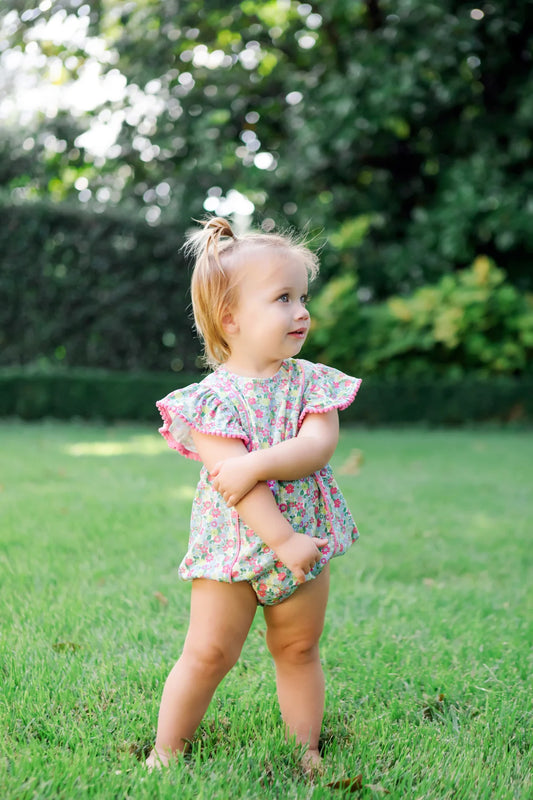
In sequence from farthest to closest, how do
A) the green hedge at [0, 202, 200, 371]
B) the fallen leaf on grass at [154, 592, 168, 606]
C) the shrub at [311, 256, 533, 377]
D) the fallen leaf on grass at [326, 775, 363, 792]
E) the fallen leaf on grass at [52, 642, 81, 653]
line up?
the shrub at [311, 256, 533, 377]
the green hedge at [0, 202, 200, 371]
the fallen leaf on grass at [154, 592, 168, 606]
the fallen leaf on grass at [52, 642, 81, 653]
the fallen leaf on grass at [326, 775, 363, 792]

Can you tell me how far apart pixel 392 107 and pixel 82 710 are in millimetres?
9628

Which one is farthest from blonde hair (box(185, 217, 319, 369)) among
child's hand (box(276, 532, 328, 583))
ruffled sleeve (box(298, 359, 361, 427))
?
child's hand (box(276, 532, 328, 583))

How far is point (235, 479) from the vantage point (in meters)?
1.70

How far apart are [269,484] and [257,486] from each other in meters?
0.06

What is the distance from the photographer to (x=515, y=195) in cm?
1070

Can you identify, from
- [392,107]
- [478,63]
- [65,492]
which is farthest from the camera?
[478,63]

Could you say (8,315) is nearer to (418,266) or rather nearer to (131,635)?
(418,266)

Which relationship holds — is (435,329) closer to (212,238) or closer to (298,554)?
(212,238)

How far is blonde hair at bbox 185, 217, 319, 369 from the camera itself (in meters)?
1.89

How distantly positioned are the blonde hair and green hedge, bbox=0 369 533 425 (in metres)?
8.00

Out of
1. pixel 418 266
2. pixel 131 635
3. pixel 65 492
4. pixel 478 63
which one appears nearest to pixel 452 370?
pixel 418 266

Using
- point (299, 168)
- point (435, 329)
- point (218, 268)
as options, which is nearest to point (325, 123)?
point (299, 168)

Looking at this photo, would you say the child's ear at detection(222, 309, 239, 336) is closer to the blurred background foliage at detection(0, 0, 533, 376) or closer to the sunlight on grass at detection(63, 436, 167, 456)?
the sunlight on grass at detection(63, 436, 167, 456)

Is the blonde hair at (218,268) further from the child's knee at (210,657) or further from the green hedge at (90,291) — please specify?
the green hedge at (90,291)
